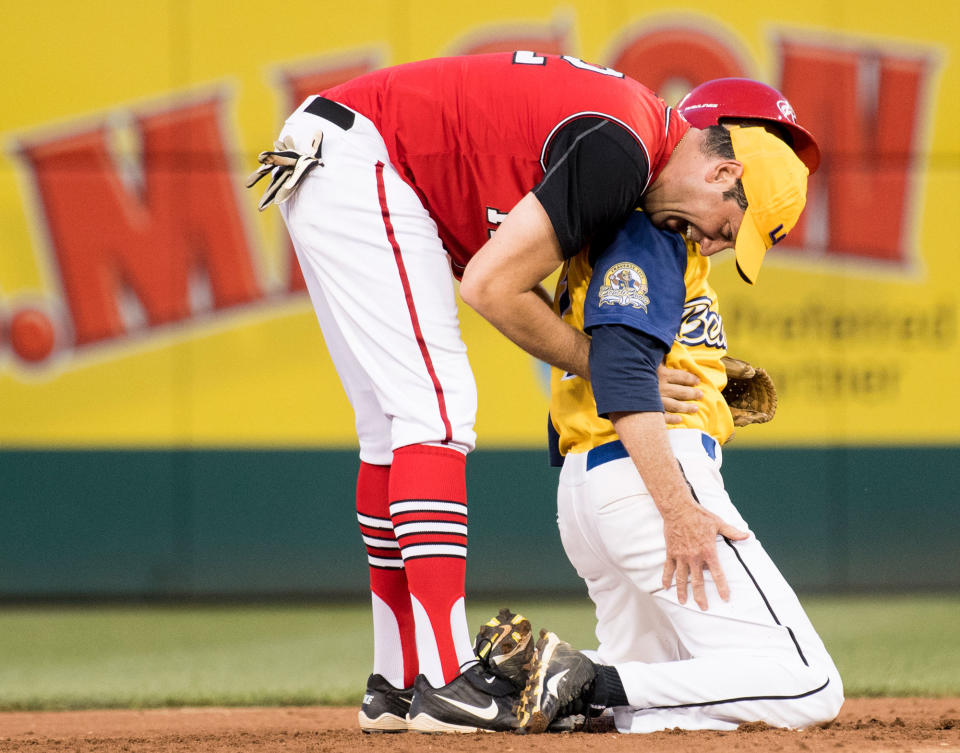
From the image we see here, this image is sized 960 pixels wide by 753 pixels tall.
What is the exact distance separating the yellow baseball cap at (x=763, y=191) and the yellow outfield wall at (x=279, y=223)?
14.3 feet

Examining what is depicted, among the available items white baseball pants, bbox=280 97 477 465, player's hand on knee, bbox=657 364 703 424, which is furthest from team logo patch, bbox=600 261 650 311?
white baseball pants, bbox=280 97 477 465

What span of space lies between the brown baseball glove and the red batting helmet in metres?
0.56

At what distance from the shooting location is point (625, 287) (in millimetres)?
2785

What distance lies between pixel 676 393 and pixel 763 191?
525 millimetres

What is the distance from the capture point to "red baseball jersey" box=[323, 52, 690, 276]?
2783mm

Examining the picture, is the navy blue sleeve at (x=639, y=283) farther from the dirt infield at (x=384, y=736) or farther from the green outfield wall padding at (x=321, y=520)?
the green outfield wall padding at (x=321, y=520)

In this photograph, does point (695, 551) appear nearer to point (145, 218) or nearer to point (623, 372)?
point (623, 372)

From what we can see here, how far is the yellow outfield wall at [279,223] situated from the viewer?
7035 mm

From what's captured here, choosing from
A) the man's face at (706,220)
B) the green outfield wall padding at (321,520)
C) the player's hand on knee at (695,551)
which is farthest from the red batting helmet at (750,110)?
the green outfield wall padding at (321,520)

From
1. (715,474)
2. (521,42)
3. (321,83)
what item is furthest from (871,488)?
(715,474)

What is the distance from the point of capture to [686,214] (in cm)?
287

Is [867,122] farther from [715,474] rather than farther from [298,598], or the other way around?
[715,474]

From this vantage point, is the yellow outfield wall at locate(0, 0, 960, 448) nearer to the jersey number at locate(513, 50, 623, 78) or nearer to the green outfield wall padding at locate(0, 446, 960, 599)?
the green outfield wall padding at locate(0, 446, 960, 599)

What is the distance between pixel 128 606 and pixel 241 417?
126 cm
